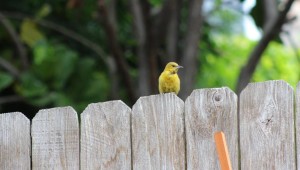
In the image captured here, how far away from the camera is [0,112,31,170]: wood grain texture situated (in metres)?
4.09

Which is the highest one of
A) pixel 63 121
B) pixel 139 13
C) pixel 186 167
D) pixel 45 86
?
pixel 139 13

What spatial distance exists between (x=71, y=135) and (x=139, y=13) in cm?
390

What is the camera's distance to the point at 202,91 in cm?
360

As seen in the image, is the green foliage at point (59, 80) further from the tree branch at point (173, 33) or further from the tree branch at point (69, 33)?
the tree branch at point (173, 33)

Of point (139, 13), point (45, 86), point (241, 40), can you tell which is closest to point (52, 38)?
point (45, 86)

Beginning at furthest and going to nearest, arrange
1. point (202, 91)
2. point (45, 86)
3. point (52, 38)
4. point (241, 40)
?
1. point (241, 40)
2. point (52, 38)
3. point (45, 86)
4. point (202, 91)

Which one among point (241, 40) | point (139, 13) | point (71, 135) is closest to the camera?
point (71, 135)

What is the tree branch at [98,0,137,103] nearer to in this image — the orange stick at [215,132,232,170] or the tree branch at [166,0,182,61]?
the tree branch at [166,0,182,61]

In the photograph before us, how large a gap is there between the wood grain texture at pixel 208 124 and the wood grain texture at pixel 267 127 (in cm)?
4

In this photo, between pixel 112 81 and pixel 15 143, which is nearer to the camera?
pixel 15 143

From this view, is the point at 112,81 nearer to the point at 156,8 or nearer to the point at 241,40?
the point at 156,8

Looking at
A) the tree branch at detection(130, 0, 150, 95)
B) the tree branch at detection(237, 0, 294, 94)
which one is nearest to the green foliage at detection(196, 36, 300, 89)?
the tree branch at detection(130, 0, 150, 95)

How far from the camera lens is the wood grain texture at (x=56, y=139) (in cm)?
395

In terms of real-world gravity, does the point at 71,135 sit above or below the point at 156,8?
below
